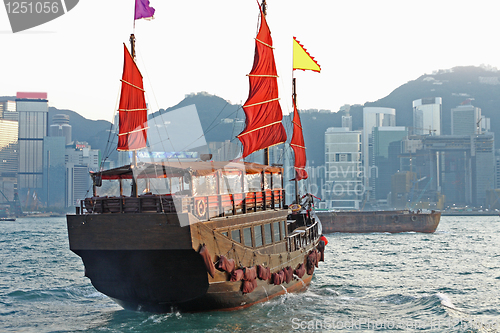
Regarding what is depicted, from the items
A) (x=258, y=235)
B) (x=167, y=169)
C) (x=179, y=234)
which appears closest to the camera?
(x=179, y=234)

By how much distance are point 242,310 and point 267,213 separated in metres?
3.70

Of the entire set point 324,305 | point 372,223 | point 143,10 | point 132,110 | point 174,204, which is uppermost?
point 143,10

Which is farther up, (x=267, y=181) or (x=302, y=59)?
(x=302, y=59)

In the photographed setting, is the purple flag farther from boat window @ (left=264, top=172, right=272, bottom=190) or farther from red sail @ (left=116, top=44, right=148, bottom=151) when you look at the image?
boat window @ (left=264, top=172, right=272, bottom=190)

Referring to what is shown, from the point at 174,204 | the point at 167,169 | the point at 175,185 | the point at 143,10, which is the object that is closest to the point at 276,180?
the point at 175,185

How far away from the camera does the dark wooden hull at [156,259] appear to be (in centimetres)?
1455

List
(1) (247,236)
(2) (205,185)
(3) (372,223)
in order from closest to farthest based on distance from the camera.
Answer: (2) (205,185) < (1) (247,236) < (3) (372,223)

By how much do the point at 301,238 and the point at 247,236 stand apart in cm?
534

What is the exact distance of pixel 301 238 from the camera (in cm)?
2209

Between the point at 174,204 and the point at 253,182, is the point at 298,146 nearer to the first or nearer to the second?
the point at 253,182

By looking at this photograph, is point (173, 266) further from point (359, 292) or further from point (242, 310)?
point (359, 292)

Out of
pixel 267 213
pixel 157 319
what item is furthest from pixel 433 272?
pixel 157 319

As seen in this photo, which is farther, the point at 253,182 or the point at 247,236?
the point at 253,182

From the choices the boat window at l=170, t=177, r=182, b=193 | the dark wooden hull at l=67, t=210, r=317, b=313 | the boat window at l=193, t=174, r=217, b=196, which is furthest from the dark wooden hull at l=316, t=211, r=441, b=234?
the boat window at l=193, t=174, r=217, b=196
